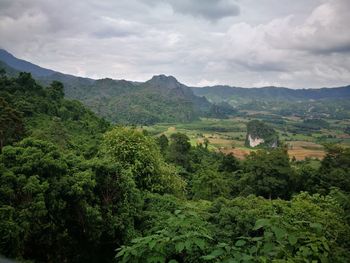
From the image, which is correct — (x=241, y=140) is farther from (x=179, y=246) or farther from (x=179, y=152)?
(x=179, y=246)

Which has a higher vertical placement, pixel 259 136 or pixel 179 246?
pixel 179 246

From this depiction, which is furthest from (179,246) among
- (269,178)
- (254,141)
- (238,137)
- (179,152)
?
(238,137)

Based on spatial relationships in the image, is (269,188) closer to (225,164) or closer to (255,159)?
(255,159)

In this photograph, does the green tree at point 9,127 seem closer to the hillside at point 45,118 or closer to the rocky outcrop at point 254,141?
the hillside at point 45,118

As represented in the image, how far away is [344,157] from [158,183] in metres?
23.3

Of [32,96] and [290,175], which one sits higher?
[32,96]

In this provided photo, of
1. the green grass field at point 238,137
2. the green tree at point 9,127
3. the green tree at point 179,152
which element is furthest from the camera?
the green grass field at point 238,137

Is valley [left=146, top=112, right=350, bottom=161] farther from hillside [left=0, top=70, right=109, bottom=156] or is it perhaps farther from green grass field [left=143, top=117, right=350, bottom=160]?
hillside [left=0, top=70, right=109, bottom=156]

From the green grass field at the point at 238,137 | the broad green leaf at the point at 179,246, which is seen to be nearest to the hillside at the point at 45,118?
the broad green leaf at the point at 179,246

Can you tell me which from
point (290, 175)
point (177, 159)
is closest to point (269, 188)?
point (290, 175)

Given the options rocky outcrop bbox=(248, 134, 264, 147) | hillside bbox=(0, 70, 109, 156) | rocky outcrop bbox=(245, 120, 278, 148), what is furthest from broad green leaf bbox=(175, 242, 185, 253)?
rocky outcrop bbox=(245, 120, 278, 148)

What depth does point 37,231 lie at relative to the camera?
12.3 metres

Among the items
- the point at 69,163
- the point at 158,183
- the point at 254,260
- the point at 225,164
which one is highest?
the point at 254,260

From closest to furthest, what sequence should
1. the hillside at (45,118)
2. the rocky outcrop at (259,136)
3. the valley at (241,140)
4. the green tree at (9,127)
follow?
1. the green tree at (9,127)
2. the hillside at (45,118)
3. the valley at (241,140)
4. the rocky outcrop at (259,136)
